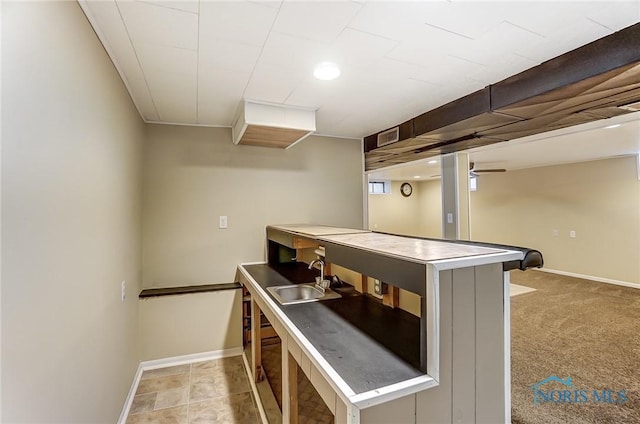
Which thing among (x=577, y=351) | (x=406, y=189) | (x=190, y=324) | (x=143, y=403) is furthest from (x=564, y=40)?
(x=406, y=189)

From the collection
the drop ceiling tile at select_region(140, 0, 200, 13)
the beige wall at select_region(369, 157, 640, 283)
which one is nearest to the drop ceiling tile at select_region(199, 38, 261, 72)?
the drop ceiling tile at select_region(140, 0, 200, 13)

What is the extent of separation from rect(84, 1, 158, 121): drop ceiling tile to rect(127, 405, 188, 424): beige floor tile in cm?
231

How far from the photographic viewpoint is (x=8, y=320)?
0.83 m

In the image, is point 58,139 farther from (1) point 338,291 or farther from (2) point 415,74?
(2) point 415,74

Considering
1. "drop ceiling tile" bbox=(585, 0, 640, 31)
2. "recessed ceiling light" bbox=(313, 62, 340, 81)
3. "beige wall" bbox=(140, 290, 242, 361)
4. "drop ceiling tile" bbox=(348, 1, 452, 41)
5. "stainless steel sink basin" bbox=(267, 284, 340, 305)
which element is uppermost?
"drop ceiling tile" bbox=(348, 1, 452, 41)

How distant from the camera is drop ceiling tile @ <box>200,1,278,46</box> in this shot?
50.7 inches

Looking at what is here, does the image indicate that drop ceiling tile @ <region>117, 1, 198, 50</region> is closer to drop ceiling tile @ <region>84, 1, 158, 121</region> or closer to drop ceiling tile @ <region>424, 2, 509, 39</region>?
drop ceiling tile @ <region>84, 1, 158, 121</region>

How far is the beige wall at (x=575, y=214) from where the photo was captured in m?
4.87

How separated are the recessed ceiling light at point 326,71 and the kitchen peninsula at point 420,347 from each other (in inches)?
43.1

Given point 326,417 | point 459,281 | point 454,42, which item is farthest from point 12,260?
point 454,42

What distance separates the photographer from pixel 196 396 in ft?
7.58

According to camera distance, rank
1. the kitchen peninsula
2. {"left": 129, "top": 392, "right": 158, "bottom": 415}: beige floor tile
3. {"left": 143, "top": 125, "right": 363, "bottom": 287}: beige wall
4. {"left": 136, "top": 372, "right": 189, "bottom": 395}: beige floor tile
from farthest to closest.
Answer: {"left": 143, "top": 125, "right": 363, "bottom": 287}: beige wall
{"left": 136, "top": 372, "right": 189, "bottom": 395}: beige floor tile
{"left": 129, "top": 392, "right": 158, "bottom": 415}: beige floor tile
the kitchen peninsula

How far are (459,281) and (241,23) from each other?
1479 mm

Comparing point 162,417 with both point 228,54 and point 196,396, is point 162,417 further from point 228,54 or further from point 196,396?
point 228,54
